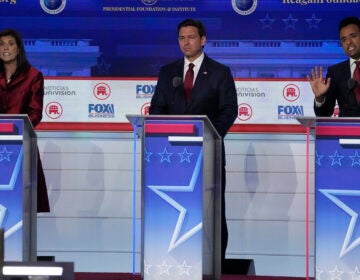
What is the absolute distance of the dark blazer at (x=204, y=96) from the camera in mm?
5008

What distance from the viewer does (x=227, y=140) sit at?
6418 mm

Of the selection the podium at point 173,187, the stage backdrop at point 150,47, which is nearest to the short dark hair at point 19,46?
the podium at point 173,187

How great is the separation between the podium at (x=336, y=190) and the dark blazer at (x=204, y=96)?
3.30 ft

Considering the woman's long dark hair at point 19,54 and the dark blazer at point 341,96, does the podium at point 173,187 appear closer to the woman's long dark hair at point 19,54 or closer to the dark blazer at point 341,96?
the dark blazer at point 341,96

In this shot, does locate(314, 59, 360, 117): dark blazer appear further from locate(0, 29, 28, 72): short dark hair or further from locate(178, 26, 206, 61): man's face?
locate(0, 29, 28, 72): short dark hair

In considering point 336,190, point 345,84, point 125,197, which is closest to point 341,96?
point 345,84

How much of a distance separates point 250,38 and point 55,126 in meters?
1.67

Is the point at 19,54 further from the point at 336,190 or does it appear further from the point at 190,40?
the point at 336,190

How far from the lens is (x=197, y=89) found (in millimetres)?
5035

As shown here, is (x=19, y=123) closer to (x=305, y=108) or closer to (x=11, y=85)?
(x=11, y=85)

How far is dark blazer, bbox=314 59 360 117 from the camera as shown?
488 cm

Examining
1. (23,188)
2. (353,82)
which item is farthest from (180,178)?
(353,82)

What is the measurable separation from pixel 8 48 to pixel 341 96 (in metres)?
2.02

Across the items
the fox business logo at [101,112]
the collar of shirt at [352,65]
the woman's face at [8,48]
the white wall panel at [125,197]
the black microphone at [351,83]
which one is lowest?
the white wall panel at [125,197]
